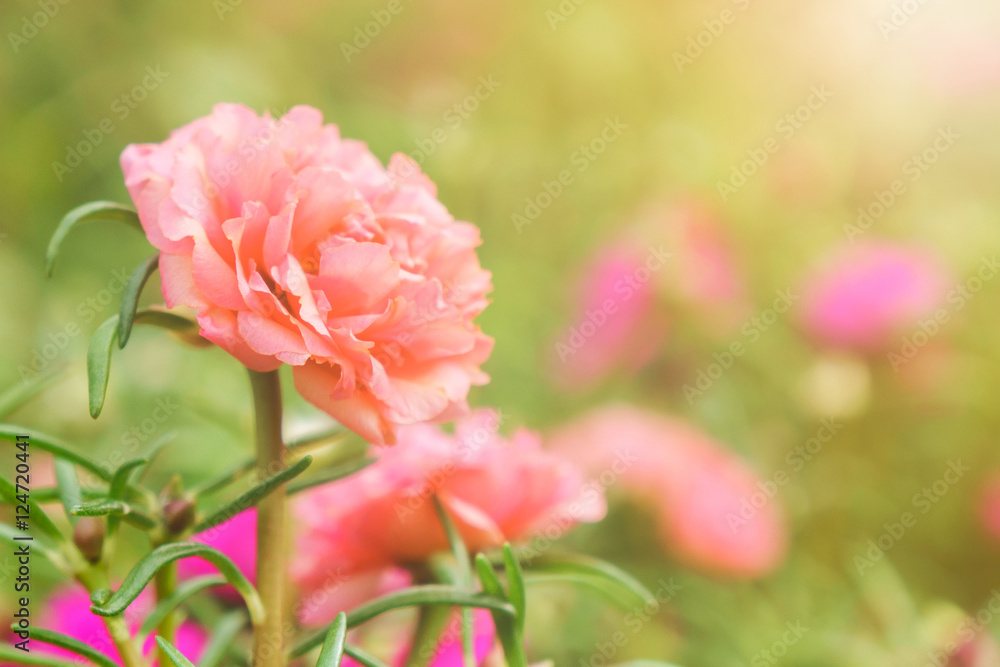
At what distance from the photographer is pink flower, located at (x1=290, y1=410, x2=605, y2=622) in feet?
1.02

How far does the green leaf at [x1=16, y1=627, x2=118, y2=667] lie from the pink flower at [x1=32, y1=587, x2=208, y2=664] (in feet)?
0.28

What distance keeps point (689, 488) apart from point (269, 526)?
0.46m

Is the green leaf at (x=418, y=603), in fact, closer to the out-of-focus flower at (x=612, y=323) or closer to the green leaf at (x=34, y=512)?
the green leaf at (x=34, y=512)

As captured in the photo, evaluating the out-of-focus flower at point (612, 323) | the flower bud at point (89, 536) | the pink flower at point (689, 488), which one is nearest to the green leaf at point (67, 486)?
the flower bud at point (89, 536)

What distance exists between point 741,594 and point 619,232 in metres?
0.43

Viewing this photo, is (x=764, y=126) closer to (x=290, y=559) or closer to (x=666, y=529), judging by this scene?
(x=666, y=529)

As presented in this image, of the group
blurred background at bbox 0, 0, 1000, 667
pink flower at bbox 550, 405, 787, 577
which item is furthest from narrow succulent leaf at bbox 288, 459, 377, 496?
pink flower at bbox 550, 405, 787, 577

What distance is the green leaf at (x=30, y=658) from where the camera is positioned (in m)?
0.25

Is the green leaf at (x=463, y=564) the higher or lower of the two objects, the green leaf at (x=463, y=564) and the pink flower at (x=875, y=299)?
the lower

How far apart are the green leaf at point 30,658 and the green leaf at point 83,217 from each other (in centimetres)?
11

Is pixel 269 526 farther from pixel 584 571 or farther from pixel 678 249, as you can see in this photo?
pixel 678 249

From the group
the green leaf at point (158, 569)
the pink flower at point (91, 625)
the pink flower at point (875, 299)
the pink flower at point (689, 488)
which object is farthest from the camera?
the pink flower at point (875, 299)

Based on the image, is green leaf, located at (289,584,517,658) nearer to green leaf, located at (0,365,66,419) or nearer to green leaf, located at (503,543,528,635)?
green leaf, located at (503,543,528,635)

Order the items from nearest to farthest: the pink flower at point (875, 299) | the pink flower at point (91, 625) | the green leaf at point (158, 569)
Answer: the green leaf at point (158, 569) < the pink flower at point (91, 625) < the pink flower at point (875, 299)
